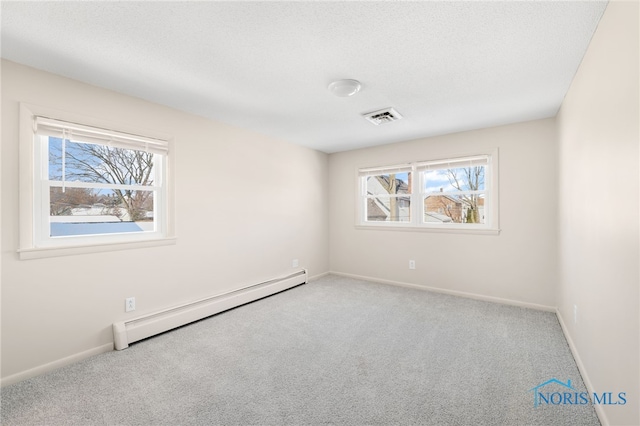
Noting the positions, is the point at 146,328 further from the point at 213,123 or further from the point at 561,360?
the point at 561,360

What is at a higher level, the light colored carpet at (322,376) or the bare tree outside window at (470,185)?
the bare tree outside window at (470,185)

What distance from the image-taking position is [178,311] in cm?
284

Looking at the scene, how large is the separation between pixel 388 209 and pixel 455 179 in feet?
3.65

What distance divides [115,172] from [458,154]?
4.02 metres

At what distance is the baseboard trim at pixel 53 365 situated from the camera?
1.93 metres

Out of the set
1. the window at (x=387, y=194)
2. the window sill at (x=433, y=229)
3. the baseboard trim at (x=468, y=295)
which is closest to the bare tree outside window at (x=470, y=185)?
the window sill at (x=433, y=229)

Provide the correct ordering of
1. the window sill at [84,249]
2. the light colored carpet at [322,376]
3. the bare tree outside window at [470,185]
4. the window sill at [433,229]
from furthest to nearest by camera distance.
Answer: the bare tree outside window at [470,185]
the window sill at [433,229]
the window sill at [84,249]
the light colored carpet at [322,376]

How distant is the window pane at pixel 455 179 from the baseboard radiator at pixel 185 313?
2.63 metres

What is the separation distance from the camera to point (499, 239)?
354 centimetres

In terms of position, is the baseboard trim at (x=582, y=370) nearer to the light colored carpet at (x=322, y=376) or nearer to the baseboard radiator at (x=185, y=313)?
the light colored carpet at (x=322, y=376)

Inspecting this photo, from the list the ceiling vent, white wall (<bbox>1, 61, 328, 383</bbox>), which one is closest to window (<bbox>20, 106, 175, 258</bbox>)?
white wall (<bbox>1, 61, 328, 383</bbox>)

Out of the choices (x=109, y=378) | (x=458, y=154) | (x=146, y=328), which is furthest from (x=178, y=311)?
(x=458, y=154)

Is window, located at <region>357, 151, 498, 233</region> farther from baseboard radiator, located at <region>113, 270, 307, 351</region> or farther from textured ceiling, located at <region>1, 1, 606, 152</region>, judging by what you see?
baseboard radiator, located at <region>113, 270, 307, 351</region>

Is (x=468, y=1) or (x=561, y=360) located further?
(x=561, y=360)
